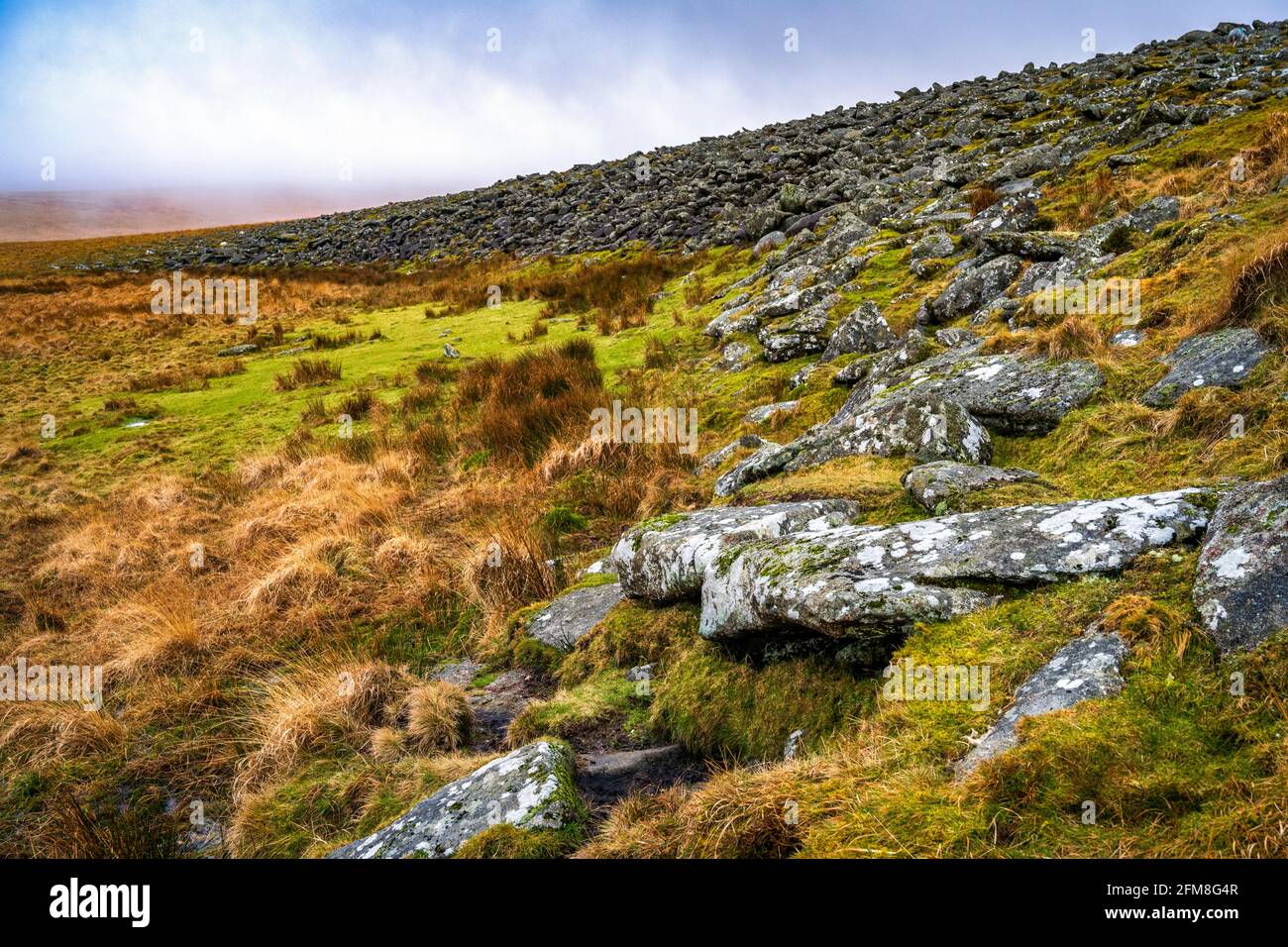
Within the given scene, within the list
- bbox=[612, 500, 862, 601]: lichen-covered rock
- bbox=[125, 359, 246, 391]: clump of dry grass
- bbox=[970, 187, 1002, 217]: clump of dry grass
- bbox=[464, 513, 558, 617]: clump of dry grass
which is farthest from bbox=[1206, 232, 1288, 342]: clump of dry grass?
bbox=[125, 359, 246, 391]: clump of dry grass

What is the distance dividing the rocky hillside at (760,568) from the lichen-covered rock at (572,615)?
4cm

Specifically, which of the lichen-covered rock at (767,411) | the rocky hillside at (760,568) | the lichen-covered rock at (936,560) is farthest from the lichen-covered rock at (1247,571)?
the lichen-covered rock at (767,411)

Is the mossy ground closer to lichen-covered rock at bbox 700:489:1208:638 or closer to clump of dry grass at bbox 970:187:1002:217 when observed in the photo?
lichen-covered rock at bbox 700:489:1208:638

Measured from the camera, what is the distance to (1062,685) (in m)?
2.63

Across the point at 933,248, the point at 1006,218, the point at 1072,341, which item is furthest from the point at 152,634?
the point at 1006,218

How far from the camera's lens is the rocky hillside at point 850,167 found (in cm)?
1806

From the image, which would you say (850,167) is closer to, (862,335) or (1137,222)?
(1137,222)

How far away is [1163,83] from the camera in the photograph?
916 inches

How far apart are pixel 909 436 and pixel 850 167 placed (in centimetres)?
2643

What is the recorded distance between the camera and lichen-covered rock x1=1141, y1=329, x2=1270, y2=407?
4.86m

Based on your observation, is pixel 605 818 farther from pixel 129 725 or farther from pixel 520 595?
pixel 129 725

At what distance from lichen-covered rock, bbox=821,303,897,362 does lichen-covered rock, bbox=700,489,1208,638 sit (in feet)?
22.3

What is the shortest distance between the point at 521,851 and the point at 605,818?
524 millimetres
